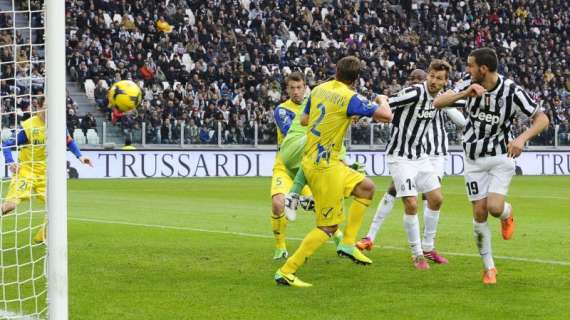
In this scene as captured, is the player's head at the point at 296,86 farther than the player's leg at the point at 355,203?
Yes

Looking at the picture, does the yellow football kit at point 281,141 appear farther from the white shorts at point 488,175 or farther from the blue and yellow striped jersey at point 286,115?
the white shorts at point 488,175

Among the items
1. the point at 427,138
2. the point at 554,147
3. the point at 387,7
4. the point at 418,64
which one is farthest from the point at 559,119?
the point at 427,138

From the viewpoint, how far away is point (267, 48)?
128ft

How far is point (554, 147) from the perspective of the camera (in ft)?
121

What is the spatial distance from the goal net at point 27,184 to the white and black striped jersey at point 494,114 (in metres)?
4.05

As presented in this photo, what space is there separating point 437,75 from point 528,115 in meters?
1.82

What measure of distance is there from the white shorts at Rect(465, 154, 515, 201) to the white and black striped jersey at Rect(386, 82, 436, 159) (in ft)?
5.21

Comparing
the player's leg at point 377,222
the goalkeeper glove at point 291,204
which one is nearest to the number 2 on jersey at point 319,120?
the goalkeeper glove at point 291,204

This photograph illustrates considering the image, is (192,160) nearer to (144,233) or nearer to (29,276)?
(144,233)

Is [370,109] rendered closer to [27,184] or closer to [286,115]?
[286,115]

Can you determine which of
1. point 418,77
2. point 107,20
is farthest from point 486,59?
point 107,20

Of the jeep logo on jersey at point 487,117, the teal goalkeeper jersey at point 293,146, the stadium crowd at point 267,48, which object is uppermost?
the stadium crowd at point 267,48

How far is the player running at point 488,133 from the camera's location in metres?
9.45

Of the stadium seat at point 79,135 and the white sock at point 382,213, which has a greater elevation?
the stadium seat at point 79,135
